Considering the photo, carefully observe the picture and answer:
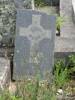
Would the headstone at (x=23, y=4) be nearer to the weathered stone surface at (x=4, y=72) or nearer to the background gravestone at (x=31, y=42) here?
the background gravestone at (x=31, y=42)

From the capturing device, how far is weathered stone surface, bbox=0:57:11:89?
6479mm

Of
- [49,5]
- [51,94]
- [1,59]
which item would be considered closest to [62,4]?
[49,5]

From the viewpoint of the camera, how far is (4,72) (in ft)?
22.1

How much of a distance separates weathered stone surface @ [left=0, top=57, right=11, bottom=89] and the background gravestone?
19 centimetres

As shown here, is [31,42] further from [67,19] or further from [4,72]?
[67,19]

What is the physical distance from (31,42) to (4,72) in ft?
2.73

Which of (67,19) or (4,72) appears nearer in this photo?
(4,72)

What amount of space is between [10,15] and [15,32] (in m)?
0.31

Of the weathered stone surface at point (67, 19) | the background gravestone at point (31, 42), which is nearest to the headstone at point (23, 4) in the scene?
the background gravestone at point (31, 42)

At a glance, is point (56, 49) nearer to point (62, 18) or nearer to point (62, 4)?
point (62, 18)

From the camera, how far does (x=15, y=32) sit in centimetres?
743

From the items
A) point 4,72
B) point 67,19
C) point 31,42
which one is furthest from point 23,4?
point 67,19

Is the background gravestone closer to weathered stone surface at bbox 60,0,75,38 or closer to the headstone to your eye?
the headstone

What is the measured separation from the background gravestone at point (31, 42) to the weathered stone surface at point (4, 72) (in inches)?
7.5
